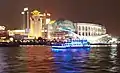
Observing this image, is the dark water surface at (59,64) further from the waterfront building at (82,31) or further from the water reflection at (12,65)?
the waterfront building at (82,31)

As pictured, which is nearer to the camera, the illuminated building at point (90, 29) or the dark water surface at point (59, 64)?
the dark water surface at point (59, 64)

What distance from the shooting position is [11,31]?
19925 cm

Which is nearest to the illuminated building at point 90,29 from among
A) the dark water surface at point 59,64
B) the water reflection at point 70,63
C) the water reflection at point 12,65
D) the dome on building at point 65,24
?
the dome on building at point 65,24

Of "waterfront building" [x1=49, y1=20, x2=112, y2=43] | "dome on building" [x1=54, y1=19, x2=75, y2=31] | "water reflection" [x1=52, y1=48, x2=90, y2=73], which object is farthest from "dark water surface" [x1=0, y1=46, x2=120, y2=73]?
"dome on building" [x1=54, y1=19, x2=75, y2=31]

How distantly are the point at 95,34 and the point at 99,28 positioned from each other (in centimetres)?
446

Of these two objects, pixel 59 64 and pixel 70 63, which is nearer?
pixel 59 64

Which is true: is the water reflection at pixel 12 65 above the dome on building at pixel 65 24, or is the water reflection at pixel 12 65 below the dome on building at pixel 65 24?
below

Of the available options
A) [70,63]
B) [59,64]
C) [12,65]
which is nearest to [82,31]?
[70,63]

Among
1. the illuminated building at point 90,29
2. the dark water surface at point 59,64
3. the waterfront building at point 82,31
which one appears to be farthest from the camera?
the illuminated building at point 90,29

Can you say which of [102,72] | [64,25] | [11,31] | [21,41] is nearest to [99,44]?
[64,25]

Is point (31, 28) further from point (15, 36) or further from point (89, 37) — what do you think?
point (89, 37)

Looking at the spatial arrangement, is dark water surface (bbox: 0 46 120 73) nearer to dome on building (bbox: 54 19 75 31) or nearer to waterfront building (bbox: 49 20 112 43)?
waterfront building (bbox: 49 20 112 43)

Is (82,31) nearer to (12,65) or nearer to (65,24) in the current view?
(65,24)

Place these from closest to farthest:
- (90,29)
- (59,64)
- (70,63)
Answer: (59,64)
(70,63)
(90,29)
